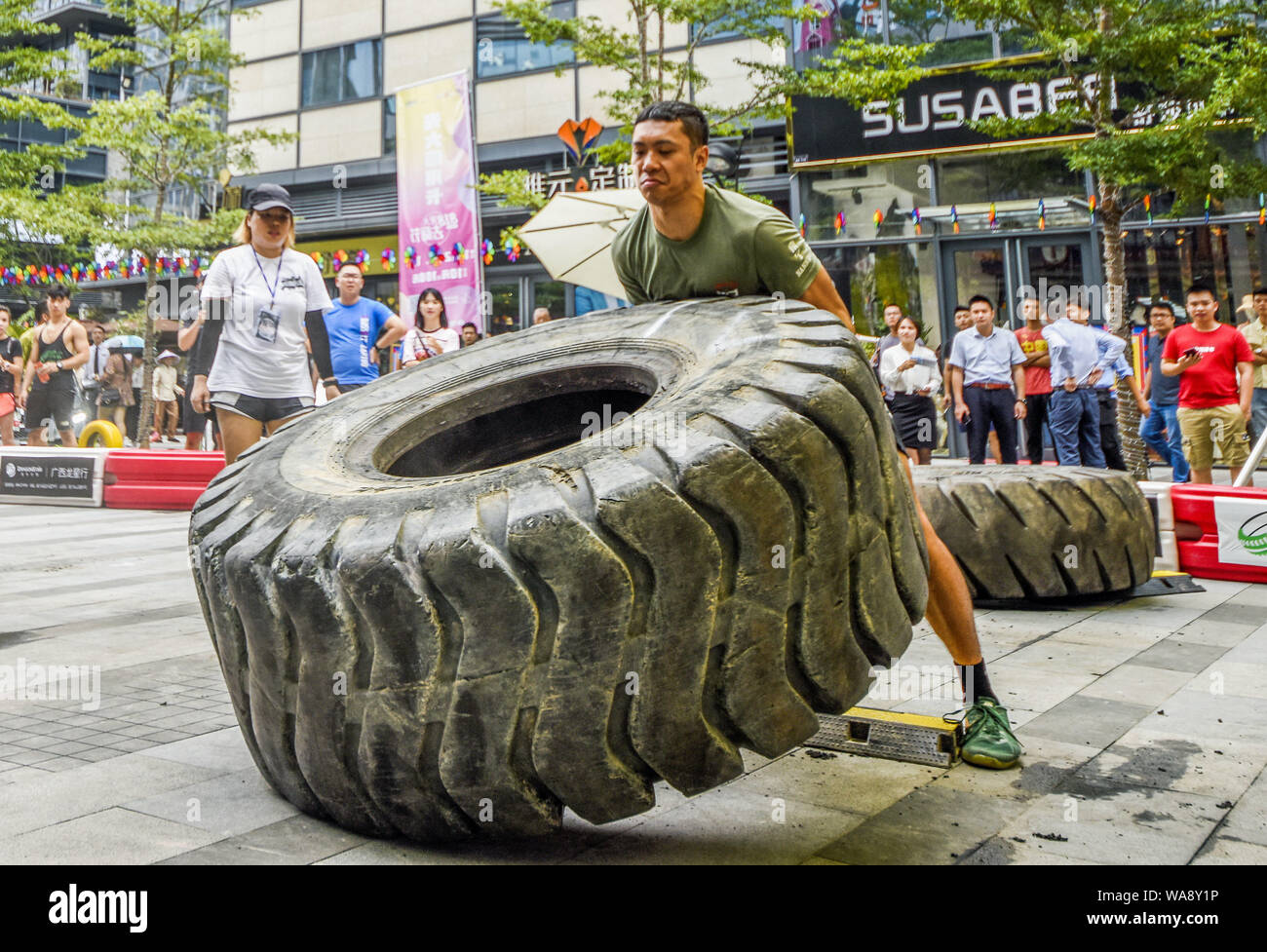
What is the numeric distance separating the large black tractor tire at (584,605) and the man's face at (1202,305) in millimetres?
7384

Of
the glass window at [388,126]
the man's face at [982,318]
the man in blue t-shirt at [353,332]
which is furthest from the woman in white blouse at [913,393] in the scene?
the glass window at [388,126]

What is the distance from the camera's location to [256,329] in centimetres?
531

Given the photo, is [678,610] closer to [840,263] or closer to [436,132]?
[840,263]

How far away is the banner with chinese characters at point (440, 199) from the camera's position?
1496cm

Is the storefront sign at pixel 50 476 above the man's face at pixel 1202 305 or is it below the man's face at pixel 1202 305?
below

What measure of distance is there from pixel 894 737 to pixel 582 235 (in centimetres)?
814

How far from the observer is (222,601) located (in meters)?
2.46

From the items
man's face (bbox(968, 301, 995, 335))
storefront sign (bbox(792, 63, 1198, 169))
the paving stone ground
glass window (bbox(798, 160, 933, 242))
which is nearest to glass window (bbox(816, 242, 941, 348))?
glass window (bbox(798, 160, 933, 242))

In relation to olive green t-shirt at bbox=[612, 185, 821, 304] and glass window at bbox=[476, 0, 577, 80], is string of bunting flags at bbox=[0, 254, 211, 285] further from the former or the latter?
olive green t-shirt at bbox=[612, 185, 821, 304]

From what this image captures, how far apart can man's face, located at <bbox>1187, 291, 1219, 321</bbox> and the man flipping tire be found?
22.1 feet

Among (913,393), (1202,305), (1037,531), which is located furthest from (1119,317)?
(1037,531)

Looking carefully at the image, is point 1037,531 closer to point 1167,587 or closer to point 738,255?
point 1167,587

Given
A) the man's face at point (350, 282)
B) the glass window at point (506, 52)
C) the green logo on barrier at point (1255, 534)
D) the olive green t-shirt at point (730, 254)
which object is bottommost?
the green logo on barrier at point (1255, 534)

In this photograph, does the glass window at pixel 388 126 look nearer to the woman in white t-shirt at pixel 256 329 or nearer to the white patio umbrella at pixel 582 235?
the white patio umbrella at pixel 582 235
